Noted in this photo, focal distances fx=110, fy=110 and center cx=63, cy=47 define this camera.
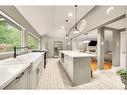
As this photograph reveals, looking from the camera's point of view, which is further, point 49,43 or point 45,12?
point 49,43

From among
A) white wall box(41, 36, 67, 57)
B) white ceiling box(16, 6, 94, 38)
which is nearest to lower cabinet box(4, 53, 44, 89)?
white ceiling box(16, 6, 94, 38)

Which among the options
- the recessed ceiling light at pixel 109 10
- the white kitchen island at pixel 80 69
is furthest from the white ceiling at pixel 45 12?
the white kitchen island at pixel 80 69

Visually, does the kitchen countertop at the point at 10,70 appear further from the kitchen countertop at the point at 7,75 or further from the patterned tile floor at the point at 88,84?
the patterned tile floor at the point at 88,84

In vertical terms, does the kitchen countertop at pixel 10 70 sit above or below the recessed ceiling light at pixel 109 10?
below

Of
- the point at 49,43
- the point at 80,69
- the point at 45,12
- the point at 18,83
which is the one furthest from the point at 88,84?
the point at 49,43

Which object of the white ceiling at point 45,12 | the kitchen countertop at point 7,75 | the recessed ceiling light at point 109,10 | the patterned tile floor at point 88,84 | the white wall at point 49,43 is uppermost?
the white ceiling at point 45,12

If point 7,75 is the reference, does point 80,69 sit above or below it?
below

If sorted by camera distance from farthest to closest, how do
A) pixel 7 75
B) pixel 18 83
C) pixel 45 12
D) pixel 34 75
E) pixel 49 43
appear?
pixel 49 43, pixel 45 12, pixel 34 75, pixel 18 83, pixel 7 75

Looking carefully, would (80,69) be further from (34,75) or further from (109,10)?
(109,10)

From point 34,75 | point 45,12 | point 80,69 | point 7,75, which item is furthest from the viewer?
point 45,12
